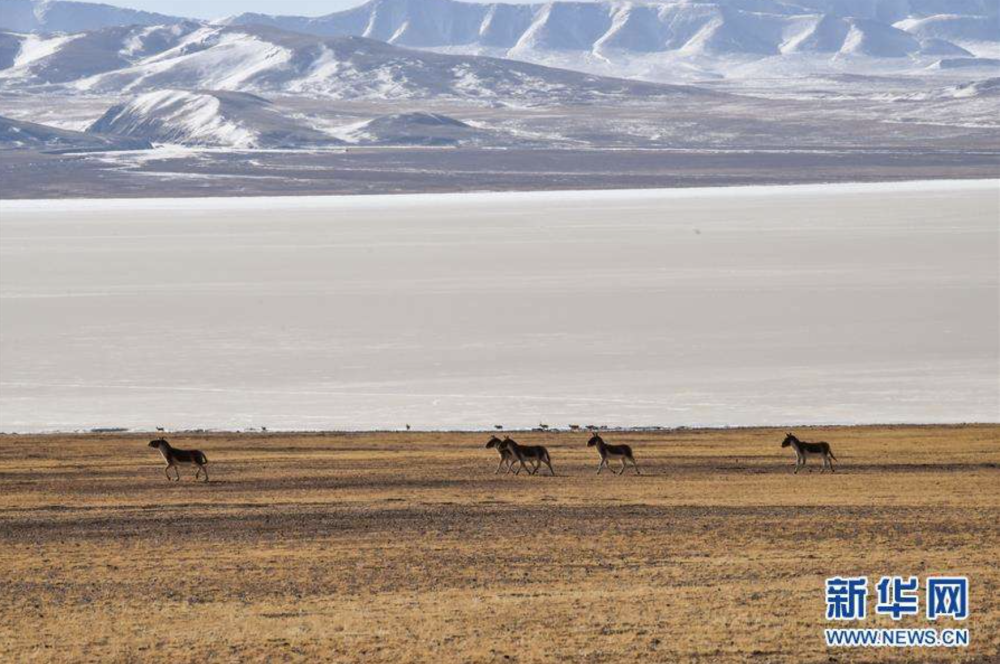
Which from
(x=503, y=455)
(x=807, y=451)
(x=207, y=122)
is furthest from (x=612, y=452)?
(x=207, y=122)

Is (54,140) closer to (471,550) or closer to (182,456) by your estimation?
(182,456)

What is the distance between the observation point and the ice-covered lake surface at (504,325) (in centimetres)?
2767

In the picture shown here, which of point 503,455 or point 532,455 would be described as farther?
point 503,455

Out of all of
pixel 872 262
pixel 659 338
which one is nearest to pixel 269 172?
pixel 872 262

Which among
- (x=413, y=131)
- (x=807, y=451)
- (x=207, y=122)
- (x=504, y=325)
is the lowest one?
(x=807, y=451)

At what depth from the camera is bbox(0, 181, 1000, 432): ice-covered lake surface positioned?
27672 mm

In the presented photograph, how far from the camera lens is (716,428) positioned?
25234 millimetres

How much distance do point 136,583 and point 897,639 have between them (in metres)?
6.21

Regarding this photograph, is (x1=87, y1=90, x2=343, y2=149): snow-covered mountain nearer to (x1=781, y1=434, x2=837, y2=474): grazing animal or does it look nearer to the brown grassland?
the brown grassland

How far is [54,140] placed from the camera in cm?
14875

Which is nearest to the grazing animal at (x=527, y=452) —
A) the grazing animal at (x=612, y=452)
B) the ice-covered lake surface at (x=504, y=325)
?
the grazing animal at (x=612, y=452)

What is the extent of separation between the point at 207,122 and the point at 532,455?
14396 centimetres

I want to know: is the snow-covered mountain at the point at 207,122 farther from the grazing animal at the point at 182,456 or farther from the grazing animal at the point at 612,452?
the grazing animal at the point at 612,452

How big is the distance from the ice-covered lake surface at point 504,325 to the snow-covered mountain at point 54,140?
77.1 metres
